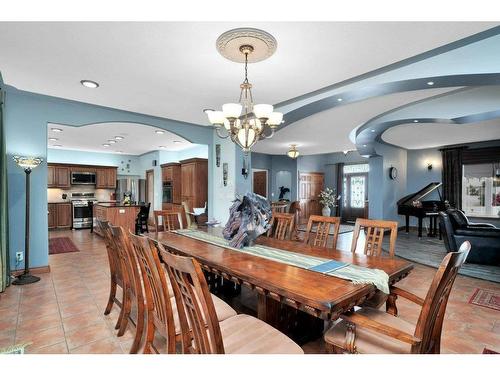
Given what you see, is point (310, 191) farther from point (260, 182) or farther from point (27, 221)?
point (27, 221)

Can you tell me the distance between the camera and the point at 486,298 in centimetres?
302

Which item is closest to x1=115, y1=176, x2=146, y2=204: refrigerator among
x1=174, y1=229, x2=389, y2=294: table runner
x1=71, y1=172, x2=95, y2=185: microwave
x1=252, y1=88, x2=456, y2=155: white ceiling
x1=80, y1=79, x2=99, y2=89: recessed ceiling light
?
x1=71, y1=172, x2=95, y2=185: microwave

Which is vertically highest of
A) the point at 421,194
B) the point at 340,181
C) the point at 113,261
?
the point at 340,181

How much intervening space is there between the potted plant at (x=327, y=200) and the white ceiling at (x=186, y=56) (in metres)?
7.25

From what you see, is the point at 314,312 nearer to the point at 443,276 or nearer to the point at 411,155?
the point at 443,276

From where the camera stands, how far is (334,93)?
3281mm

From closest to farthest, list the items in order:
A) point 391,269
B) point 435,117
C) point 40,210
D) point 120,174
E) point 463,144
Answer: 1. point 391,269
2. point 40,210
3. point 435,117
4. point 463,144
5. point 120,174

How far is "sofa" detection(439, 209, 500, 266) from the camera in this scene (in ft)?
13.6

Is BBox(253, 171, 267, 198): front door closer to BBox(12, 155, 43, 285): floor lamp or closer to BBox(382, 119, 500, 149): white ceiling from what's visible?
BBox(382, 119, 500, 149): white ceiling

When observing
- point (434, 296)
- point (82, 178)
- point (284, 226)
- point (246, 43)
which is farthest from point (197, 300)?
point (82, 178)

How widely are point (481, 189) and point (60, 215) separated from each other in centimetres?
1255

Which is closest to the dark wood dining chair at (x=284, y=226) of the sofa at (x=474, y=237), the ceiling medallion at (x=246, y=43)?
the ceiling medallion at (x=246, y=43)
